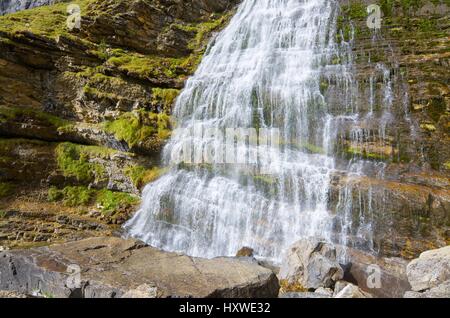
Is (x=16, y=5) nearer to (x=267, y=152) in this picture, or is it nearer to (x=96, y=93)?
(x=96, y=93)

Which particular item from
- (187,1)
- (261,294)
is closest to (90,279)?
(261,294)

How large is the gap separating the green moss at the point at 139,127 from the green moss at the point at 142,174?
113 cm

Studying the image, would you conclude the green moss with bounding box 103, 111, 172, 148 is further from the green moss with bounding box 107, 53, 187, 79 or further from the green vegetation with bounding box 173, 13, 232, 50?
the green vegetation with bounding box 173, 13, 232, 50

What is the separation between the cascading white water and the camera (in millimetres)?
11602

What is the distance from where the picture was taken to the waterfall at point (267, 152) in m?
11.5

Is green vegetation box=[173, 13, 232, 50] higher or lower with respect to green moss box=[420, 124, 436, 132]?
higher

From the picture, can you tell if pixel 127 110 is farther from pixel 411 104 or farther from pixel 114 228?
pixel 411 104

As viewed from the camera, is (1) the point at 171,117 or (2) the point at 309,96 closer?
(2) the point at 309,96

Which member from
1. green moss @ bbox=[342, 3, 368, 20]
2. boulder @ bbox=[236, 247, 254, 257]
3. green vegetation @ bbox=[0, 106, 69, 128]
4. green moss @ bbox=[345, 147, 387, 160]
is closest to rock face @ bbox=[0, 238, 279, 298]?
boulder @ bbox=[236, 247, 254, 257]

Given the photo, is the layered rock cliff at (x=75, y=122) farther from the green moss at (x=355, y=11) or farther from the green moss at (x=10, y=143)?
the green moss at (x=355, y=11)

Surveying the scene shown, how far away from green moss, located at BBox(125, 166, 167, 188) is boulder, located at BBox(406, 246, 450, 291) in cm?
1067

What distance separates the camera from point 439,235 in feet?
31.9
